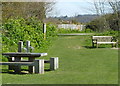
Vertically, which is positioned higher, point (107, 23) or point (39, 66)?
point (107, 23)

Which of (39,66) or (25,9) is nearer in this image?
(39,66)

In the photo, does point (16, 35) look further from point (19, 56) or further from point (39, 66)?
point (39, 66)

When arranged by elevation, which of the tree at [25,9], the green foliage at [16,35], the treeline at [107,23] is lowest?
the green foliage at [16,35]

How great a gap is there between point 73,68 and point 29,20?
1105cm

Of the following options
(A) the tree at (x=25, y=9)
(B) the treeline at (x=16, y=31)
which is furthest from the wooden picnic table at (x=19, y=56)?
(A) the tree at (x=25, y=9)

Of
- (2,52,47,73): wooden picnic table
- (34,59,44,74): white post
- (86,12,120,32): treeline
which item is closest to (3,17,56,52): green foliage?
(2,52,47,73): wooden picnic table

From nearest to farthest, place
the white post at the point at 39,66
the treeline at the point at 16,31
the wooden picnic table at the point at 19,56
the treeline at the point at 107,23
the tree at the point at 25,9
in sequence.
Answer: the white post at the point at 39,66 → the wooden picnic table at the point at 19,56 → the treeline at the point at 16,31 → the tree at the point at 25,9 → the treeline at the point at 107,23

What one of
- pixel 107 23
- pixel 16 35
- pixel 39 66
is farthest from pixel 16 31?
pixel 107 23

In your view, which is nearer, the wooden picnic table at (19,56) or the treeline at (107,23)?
the wooden picnic table at (19,56)

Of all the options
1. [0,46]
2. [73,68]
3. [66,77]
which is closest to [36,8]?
[0,46]

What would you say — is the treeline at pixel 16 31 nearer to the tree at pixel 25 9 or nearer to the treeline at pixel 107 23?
the tree at pixel 25 9

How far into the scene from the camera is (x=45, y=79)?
7.54m

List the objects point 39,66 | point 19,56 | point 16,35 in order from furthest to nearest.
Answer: point 16,35 → point 19,56 → point 39,66

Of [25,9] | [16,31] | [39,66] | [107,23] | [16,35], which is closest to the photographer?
[39,66]
